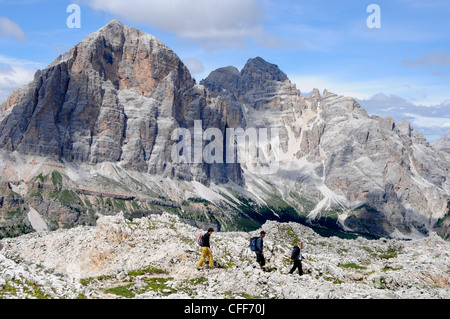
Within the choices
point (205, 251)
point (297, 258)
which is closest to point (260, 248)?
point (297, 258)

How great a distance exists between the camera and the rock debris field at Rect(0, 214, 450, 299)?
44.2 m

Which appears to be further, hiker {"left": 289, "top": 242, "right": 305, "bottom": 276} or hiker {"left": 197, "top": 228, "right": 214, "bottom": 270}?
hiker {"left": 197, "top": 228, "right": 214, "bottom": 270}

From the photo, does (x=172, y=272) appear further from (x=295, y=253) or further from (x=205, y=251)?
(x=295, y=253)

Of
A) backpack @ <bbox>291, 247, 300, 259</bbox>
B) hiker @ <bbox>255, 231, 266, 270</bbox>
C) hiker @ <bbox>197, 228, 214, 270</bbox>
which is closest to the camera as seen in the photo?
hiker @ <bbox>255, 231, 266, 270</bbox>

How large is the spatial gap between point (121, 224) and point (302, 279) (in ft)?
101

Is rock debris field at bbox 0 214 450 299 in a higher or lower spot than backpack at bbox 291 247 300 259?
lower

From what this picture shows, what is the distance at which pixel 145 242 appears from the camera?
234 ft

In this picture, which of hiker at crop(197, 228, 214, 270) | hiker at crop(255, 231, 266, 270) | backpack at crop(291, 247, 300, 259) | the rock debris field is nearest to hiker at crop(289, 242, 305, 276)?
backpack at crop(291, 247, 300, 259)

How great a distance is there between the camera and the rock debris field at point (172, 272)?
1742 inches

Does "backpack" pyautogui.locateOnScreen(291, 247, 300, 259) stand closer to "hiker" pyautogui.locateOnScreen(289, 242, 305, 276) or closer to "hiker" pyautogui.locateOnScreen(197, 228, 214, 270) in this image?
"hiker" pyautogui.locateOnScreen(289, 242, 305, 276)

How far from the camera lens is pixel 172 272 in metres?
59.1

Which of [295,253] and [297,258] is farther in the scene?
[297,258]
